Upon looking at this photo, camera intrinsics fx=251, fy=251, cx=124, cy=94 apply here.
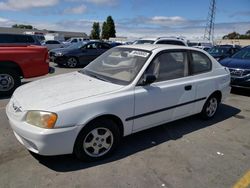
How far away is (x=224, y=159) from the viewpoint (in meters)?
3.67

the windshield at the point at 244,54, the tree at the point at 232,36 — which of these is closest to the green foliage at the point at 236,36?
the tree at the point at 232,36

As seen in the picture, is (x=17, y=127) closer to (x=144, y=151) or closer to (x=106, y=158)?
(x=106, y=158)

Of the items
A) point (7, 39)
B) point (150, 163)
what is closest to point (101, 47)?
point (7, 39)

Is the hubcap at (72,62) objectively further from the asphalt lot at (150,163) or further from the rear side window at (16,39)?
the asphalt lot at (150,163)

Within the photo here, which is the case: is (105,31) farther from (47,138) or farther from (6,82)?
(47,138)

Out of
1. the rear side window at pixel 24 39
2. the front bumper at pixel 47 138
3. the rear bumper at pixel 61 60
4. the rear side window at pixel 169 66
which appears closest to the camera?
the front bumper at pixel 47 138

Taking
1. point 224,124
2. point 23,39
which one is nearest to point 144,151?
point 224,124

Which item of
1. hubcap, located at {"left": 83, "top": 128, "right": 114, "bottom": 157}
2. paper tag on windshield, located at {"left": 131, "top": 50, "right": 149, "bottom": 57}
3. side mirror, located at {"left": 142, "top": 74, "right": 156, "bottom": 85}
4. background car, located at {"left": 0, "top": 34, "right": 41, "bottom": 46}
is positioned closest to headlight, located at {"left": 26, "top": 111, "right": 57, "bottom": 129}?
hubcap, located at {"left": 83, "top": 128, "right": 114, "bottom": 157}

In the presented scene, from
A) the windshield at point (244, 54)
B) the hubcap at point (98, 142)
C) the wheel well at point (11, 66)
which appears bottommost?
the hubcap at point (98, 142)

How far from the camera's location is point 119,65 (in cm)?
419

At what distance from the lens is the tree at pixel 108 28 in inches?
2945

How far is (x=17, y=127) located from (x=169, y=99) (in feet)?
7.55

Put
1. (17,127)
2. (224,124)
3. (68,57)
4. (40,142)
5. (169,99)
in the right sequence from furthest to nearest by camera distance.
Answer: (68,57) < (224,124) < (169,99) < (17,127) < (40,142)

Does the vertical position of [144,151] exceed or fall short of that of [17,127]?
it falls short
